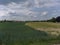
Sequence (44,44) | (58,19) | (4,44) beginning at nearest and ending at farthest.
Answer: (4,44) < (44,44) < (58,19)

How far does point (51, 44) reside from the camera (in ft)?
106

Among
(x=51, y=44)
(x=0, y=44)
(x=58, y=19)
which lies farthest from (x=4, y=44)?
(x=58, y=19)

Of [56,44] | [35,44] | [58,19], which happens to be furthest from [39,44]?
[58,19]

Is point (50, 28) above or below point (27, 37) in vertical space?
above

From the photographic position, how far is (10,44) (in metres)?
30.3

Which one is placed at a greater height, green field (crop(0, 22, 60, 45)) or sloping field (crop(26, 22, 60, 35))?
sloping field (crop(26, 22, 60, 35))

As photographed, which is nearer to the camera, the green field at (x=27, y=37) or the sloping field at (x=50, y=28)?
the green field at (x=27, y=37)

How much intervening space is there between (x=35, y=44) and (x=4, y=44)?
4828 mm

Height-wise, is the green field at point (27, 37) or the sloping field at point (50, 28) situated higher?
the sloping field at point (50, 28)

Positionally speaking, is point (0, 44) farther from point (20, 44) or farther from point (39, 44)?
point (39, 44)

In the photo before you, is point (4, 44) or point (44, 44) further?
point (44, 44)

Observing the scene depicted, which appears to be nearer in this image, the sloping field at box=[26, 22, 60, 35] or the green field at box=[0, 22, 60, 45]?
the green field at box=[0, 22, 60, 45]

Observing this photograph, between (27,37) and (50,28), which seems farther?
(50,28)

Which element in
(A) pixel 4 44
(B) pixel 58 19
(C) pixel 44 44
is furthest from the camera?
(B) pixel 58 19
